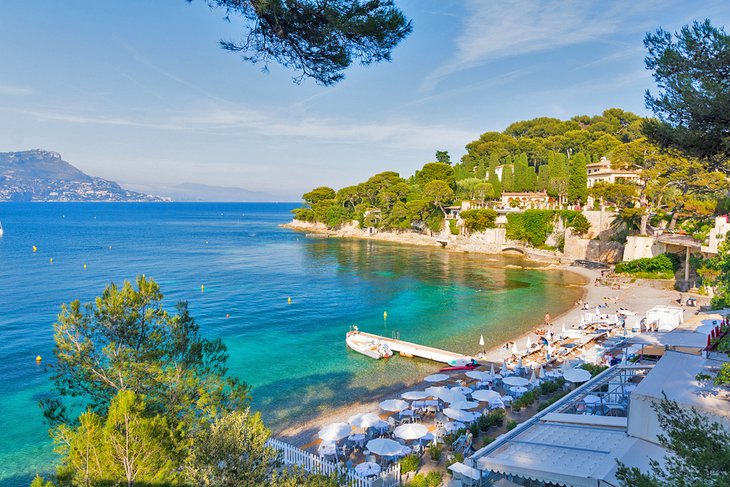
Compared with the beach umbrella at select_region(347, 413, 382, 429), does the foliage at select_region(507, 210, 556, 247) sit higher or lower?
higher

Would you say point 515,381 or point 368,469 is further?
point 515,381

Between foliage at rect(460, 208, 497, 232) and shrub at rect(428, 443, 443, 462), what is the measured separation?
49.7 m

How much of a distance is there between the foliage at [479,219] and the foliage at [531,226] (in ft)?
7.36

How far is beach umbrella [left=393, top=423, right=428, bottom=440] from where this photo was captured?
12094 mm

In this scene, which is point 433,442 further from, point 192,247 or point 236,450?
point 192,247

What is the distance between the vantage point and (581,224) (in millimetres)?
46875

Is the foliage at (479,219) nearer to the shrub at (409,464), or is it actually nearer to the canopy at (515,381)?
the canopy at (515,381)

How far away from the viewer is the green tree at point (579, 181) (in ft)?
177

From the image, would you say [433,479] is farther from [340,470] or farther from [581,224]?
[581,224]

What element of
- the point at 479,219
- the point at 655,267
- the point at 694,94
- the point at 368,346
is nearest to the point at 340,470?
the point at 694,94

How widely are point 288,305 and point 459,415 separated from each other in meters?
20.9

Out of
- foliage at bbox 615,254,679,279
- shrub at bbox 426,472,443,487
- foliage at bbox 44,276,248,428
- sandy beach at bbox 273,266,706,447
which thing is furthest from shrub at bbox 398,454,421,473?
foliage at bbox 615,254,679,279

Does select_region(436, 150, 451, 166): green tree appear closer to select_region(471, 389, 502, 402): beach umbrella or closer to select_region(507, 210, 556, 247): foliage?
select_region(507, 210, 556, 247): foliage

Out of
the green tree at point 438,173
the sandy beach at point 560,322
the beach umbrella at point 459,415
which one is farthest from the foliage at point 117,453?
the green tree at point 438,173
